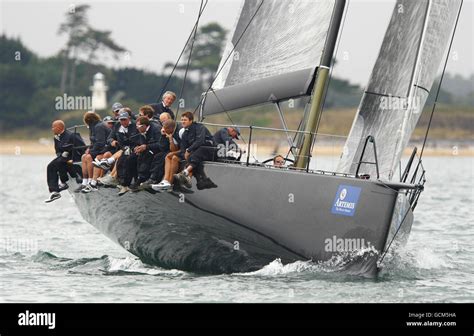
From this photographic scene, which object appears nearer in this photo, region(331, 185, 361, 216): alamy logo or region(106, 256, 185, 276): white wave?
region(331, 185, 361, 216): alamy logo

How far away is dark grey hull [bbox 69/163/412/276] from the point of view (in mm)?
13359

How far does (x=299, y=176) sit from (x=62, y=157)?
3843 millimetres

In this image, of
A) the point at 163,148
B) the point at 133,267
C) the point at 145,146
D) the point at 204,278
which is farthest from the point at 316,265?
the point at 133,267

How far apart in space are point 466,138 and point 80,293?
69200 millimetres

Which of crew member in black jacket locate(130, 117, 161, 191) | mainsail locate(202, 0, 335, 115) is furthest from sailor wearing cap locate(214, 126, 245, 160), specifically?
crew member in black jacket locate(130, 117, 161, 191)

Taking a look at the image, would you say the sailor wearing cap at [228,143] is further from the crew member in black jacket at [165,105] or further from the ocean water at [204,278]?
the ocean water at [204,278]

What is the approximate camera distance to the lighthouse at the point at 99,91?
77938mm

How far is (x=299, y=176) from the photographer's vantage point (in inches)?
535

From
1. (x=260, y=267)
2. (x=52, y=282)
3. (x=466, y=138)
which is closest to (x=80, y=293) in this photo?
(x=52, y=282)

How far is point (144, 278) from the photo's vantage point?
14.6m

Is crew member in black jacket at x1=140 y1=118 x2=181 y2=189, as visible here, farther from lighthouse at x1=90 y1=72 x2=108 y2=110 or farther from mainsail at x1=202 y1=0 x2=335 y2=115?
lighthouse at x1=90 y1=72 x2=108 y2=110
